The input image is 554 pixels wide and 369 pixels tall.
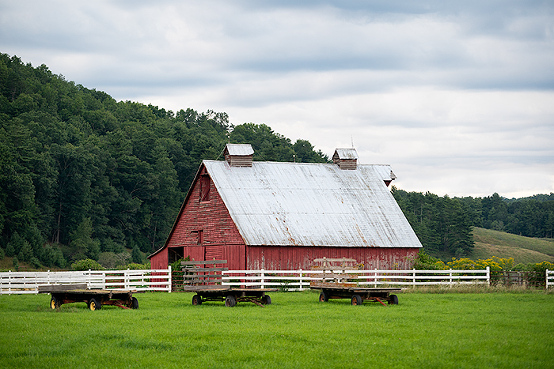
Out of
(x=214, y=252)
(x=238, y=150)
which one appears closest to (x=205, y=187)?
(x=238, y=150)

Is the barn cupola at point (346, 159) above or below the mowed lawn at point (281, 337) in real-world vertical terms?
above

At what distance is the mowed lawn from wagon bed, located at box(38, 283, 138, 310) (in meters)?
0.40

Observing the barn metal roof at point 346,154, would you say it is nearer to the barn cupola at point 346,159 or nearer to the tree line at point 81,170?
the barn cupola at point 346,159

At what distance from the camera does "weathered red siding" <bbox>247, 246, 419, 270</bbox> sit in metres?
39.4

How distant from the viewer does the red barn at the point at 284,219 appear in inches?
1582

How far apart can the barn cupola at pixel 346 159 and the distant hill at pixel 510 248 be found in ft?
251

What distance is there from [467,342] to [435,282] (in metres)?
21.7

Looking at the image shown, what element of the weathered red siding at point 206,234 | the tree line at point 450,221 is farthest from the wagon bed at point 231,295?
the tree line at point 450,221

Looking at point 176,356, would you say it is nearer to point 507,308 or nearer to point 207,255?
point 507,308

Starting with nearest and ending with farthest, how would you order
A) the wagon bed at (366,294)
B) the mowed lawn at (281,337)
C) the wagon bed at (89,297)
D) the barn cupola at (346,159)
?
the mowed lawn at (281,337)
the wagon bed at (89,297)
the wagon bed at (366,294)
the barn cupola at (346,159)

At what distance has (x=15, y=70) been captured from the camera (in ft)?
365

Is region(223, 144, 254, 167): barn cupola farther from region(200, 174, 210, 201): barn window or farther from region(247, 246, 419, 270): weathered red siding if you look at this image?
region(247, 246, 419, 270): weathered red siding

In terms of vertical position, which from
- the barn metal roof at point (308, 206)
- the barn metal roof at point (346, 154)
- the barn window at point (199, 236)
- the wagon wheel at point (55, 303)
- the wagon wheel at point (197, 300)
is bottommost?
the wagon wheel at point (197, 300)

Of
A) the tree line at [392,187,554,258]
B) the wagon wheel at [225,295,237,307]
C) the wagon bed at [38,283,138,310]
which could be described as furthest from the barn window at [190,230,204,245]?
the tree line at [392,187,554,258]
